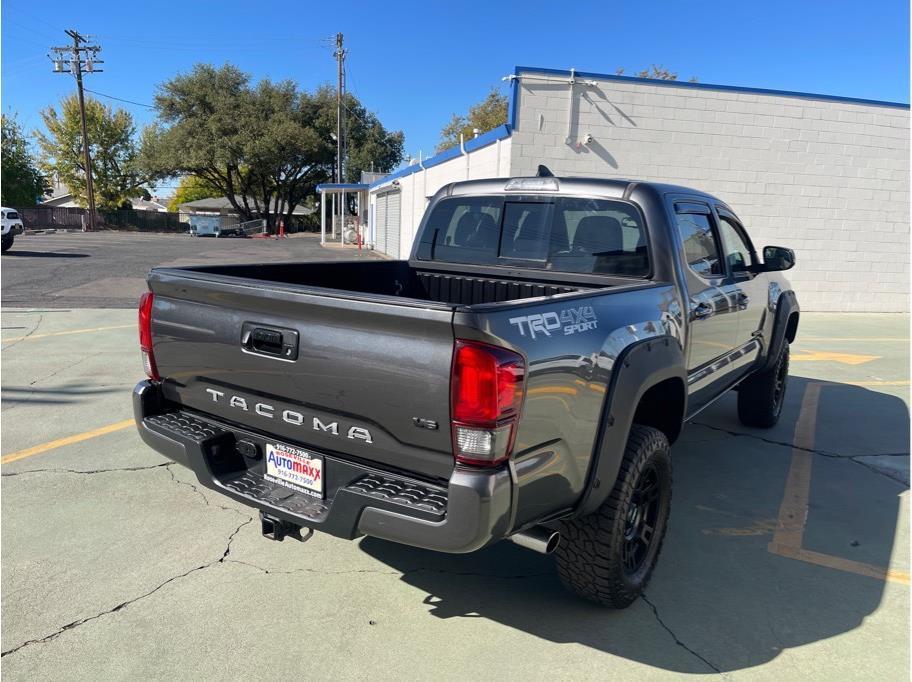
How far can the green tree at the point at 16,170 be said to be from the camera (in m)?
57.1

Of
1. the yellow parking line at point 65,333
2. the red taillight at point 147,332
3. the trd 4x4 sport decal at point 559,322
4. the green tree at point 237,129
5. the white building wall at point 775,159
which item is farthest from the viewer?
the green tree at point 237,129

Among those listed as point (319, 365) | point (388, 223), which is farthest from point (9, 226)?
point (319, 365)

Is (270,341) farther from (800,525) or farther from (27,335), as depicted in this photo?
(27,335)

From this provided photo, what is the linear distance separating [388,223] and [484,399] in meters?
24.9

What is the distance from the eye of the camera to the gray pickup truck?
2.18 metres

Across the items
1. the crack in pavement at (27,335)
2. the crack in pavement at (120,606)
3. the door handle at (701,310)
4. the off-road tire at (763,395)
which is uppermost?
the door handle at (701,310)

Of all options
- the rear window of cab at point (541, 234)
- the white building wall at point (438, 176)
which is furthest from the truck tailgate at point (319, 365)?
the white building wall at point (438, 176)

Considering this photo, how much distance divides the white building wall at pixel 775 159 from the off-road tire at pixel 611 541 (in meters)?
9.05

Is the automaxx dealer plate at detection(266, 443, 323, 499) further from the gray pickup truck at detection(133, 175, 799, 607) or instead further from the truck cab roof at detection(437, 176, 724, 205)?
the truck cab roof at detection(437, 176, 724, 205)

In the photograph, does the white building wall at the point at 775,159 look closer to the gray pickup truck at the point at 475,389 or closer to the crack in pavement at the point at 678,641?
the gray pickup truck at the point at 475,389

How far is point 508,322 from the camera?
2.18 meters

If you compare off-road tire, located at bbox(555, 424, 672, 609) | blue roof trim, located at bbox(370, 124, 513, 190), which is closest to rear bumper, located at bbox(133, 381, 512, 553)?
off-road tire, located at bbox(555, 424, 672, 609)

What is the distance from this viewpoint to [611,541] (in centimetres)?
272

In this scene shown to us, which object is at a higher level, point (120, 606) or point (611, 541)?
point (611, 541)
